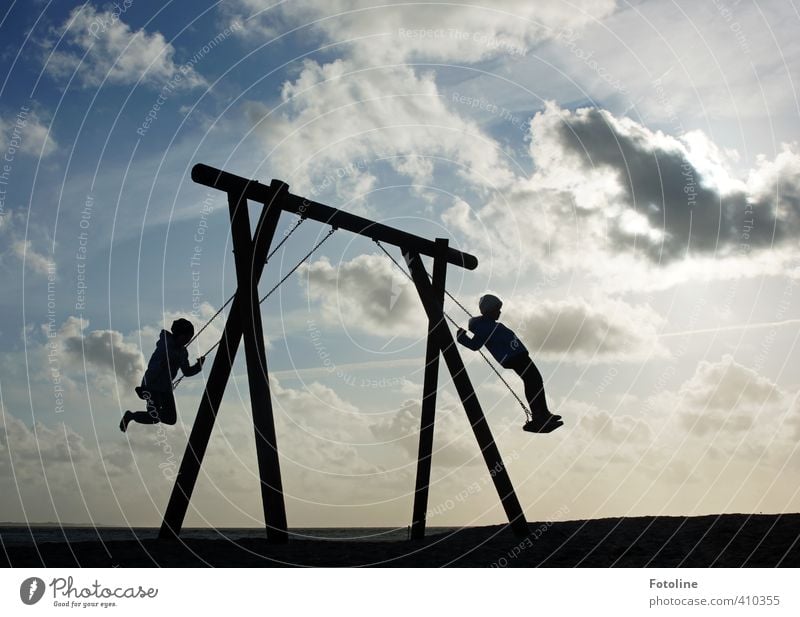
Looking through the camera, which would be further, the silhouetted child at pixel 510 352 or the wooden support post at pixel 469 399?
the wooden support post at pixel 469 399

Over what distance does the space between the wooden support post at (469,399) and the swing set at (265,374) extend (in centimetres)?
2

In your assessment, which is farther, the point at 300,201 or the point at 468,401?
the point at 468,401

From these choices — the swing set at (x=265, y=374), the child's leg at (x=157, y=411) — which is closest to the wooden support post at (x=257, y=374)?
the swing set at (x=265, y=374)

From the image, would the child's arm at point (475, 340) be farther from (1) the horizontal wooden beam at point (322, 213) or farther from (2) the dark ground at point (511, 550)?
(2) the dark ground at point (511, 550)

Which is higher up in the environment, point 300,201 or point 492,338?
point 300,201

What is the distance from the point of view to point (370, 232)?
15.4 m

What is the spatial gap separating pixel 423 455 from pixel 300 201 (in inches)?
217

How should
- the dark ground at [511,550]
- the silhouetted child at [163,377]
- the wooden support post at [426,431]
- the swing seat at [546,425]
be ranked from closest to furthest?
the dark ground at [511,550] → the silhouetted child at [163,377] → the swing seat at [546,425] → the wooden support post at [426,431]

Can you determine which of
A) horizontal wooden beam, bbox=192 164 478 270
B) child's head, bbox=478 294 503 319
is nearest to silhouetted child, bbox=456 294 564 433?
child's head, bbox=478 294 503 319

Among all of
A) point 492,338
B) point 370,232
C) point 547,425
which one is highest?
point 370,232

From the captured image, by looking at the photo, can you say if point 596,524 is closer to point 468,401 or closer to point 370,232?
point 468,401

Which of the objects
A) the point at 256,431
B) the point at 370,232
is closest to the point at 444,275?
the point at 370,232

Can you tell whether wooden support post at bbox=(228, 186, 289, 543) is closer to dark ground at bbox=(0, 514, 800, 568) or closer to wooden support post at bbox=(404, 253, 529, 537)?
dark ground at bbox=(0, 514, 800, 568)

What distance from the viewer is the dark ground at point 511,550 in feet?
37.8
